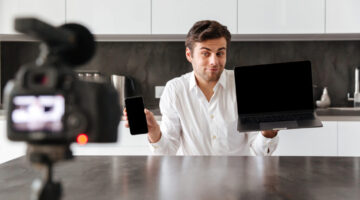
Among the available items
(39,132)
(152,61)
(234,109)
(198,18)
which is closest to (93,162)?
(39,132)

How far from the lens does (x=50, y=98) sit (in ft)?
0.90

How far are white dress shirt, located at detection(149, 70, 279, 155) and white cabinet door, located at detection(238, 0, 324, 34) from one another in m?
0.92

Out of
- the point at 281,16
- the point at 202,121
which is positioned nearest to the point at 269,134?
the point at 202,121

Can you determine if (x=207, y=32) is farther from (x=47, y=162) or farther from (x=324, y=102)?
(x=324, y=102)

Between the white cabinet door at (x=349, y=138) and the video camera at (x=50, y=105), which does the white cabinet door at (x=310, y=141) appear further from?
the video camera at (x=50, y=105)

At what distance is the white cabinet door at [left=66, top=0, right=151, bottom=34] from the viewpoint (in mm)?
Result: 2387

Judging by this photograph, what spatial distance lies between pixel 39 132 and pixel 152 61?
8.26ft

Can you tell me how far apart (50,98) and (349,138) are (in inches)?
88.6

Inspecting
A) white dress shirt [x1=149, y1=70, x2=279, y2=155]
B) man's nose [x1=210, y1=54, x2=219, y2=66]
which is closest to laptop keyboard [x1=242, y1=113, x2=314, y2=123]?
white dress shirt [x1=149, y1=70, x2=279, y2=155]

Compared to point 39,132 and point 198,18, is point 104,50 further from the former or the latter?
point 39,132

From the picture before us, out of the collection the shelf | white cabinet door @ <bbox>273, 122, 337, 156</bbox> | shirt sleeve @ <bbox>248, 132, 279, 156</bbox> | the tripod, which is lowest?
white cabinet door @ <bbox>273, 122, 337, 156</bbox>

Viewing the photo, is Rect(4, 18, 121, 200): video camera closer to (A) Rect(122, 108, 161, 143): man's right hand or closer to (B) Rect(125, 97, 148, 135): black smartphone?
(B) Rect(125, 97, 148, 135): black smartphone

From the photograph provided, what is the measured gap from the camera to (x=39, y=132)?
0.89 feet

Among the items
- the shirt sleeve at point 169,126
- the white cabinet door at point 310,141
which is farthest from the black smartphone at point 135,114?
the white cabinet door at point 310,141
